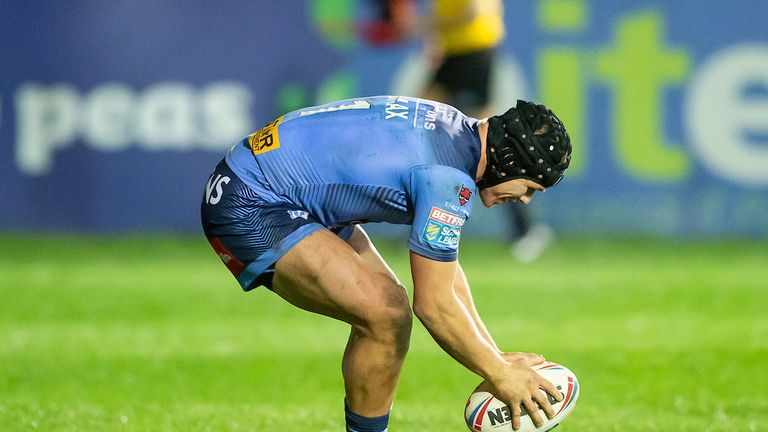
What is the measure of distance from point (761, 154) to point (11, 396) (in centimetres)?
900

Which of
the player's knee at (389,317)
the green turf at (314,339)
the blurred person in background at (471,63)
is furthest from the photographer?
the blurred person in background at (471,63)

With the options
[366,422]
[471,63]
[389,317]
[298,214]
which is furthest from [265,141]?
[471,63]

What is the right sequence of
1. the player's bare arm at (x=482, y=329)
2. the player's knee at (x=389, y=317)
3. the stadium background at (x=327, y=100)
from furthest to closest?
the stadium background at (x=327, y=100), the player's bare arm at (x=482, y=329), the player's knee at (x=389, y=317)

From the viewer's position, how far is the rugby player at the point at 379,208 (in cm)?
534

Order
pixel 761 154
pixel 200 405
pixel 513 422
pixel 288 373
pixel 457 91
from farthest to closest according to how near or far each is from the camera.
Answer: pixel 761 154
pixel 457 91
pixel 288 373
pixel 200 405
pixel 513 422

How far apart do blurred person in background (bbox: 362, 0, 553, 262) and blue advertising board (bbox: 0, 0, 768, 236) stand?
78cm

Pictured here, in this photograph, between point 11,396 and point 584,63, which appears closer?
point 11,396

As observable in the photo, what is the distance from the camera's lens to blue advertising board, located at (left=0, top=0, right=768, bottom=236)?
14102 mm

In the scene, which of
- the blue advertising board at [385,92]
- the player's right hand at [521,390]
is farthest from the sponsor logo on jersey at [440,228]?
the blue advertising board at [385,92]

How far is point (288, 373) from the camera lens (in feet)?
28.1

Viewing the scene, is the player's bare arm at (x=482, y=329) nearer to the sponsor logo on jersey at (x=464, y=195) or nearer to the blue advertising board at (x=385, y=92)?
the sponsor logo on jersey at (x=464, y=195)

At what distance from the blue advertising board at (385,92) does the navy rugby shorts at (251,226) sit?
27.4ft


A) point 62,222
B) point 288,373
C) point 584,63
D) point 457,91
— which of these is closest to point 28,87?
point 62,222

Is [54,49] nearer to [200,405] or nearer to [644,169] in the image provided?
[644,169]
